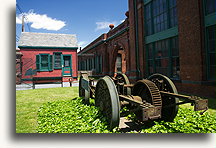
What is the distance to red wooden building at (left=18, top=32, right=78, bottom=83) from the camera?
13.1m

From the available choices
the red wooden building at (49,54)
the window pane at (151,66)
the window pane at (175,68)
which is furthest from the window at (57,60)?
the window pane at (175,68)

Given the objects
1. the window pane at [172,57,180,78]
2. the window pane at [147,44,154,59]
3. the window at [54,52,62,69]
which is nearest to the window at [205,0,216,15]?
the window pane at [172,57,180,78]

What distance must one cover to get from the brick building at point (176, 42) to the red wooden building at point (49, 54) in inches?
234

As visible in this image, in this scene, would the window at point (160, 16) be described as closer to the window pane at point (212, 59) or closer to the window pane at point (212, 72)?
the window pane at point (212, 59)

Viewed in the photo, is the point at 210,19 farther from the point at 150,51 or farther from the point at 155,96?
the point at 155,96

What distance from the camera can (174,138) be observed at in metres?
2.72

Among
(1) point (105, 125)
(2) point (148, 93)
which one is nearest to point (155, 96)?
(2) point (148, 93)

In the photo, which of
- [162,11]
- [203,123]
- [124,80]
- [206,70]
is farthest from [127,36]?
[203,123]

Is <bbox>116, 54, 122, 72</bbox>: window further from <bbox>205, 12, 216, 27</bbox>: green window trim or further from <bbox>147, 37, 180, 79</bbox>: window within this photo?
<bbox>205, 12, 216, 27</bbox>: green window trim

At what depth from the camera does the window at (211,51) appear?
541cm

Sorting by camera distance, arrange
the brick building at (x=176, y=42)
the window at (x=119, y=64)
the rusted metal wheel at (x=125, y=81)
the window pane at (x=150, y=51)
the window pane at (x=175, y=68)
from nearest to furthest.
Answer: the rusted metal wheel at (x=125, y=81)
the brick building at (x=176, y=42)
the window pane at (x=175, y=68)
the window pane at (x=150, y=51)
the window at (x=119, y=64)

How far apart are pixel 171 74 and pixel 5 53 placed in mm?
7378

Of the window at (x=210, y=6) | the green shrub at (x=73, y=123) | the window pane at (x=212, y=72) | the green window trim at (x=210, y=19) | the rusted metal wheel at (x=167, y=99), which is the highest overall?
the window at (x=210, y=6)
